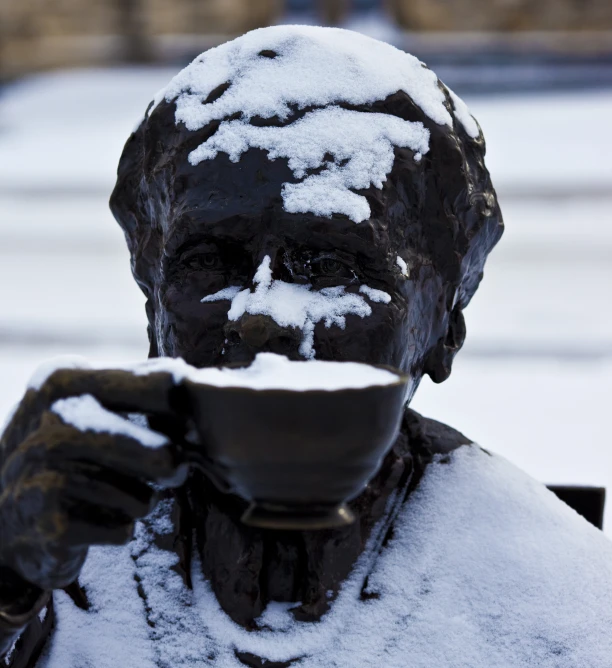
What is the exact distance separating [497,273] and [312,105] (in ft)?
15.6

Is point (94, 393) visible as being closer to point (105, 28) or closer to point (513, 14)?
point (513, 14)

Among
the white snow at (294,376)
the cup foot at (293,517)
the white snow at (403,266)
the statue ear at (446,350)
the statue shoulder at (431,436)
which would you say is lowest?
the statue shoulder at (431,436)

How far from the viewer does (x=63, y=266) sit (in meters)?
6.64

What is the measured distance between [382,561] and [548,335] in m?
3.69

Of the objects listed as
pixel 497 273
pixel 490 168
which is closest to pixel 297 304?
pixel 497 273

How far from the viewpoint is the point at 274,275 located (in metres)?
1.47

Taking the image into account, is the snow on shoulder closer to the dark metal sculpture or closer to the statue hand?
the dark metal sculpture

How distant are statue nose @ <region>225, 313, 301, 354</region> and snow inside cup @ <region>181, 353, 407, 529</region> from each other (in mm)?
245

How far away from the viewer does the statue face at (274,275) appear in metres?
1.45

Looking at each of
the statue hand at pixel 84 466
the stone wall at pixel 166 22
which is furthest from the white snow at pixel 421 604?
the stone wall at pixel 166 22

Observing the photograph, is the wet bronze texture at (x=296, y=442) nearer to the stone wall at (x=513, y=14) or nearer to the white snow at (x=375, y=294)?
the white snow at (x=375, y=294)

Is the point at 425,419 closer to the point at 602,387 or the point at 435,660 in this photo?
the point at 435,660

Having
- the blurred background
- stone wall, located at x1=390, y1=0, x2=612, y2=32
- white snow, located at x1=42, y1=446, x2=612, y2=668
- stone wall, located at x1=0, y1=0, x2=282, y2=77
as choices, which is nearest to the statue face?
white snow, located at x1=42, y1=446, x2=612, y2=668

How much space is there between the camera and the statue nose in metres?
1.39
